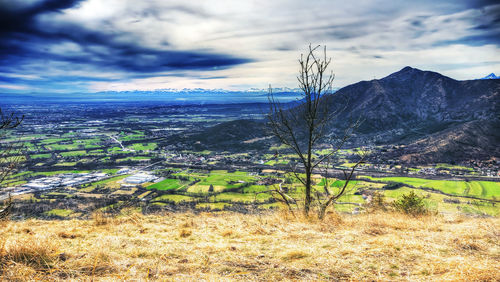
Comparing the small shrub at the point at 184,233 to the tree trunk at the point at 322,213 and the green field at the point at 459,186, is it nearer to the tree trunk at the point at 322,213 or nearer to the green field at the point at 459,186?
the tree trunk at the point at 322,213

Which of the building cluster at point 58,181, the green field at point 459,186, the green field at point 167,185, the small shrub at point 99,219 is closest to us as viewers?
the small shrub at point 99,219

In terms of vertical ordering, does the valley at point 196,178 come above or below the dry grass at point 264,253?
below

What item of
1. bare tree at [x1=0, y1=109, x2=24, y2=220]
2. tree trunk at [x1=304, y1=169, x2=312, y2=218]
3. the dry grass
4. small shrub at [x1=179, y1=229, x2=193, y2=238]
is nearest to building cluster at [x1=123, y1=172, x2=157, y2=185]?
bare tree at [x1=0, y1=109, x2=24, y2=220]

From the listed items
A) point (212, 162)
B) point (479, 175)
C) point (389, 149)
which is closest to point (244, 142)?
point (212, 162)

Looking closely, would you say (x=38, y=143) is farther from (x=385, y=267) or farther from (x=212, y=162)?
(x=385, y=267)

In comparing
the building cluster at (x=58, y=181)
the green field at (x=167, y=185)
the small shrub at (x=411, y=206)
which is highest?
the small shrub at (x=411, y=206)

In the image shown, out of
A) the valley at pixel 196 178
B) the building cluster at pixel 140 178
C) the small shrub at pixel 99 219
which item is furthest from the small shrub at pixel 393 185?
the small shrub at pixel 99 219
